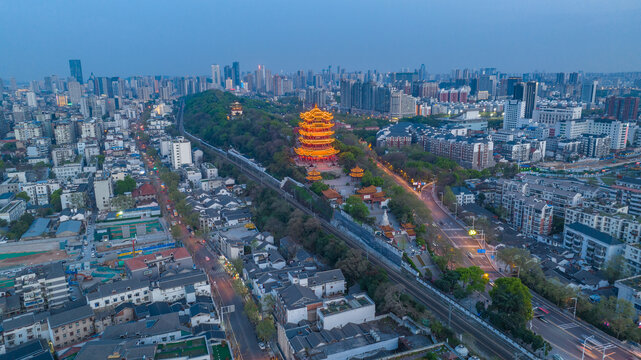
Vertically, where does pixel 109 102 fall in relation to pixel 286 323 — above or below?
above

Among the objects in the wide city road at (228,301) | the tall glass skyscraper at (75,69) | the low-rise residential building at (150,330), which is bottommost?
the wide city road at (228,301)

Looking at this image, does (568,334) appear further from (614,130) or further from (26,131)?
(26,131)

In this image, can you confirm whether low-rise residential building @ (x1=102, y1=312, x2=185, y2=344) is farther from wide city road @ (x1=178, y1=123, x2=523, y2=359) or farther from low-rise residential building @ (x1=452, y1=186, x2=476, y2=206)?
low-rise residential building @ (x1=452, y1=186, x2=476, y2=206)

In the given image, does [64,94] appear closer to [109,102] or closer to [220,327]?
[109,102]

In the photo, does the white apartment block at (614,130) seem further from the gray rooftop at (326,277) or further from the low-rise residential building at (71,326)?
the low-rise residential building at (71,326)

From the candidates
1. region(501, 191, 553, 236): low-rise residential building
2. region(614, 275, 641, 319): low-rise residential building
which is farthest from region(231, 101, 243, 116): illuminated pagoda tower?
region(614, 275, 641, 319): low-rise residential building

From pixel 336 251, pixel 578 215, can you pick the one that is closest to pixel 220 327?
pixel 336 251

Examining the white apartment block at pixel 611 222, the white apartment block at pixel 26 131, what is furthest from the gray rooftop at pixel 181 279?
the white apartment block at pixel 26 131
